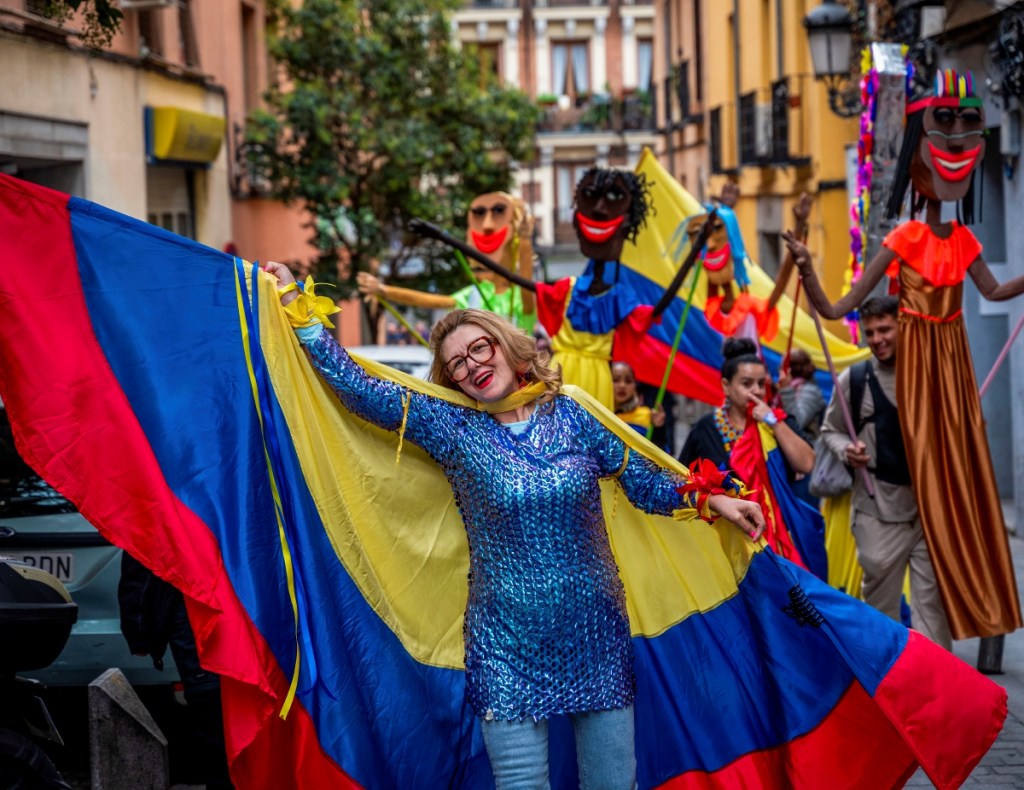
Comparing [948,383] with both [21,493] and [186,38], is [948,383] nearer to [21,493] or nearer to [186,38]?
[21,493]

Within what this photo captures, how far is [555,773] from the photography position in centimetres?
514

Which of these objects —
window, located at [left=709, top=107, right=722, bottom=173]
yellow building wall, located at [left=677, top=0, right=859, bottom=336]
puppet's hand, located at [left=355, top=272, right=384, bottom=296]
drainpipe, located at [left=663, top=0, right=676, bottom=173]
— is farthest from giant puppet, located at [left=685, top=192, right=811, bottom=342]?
drainpipe, located at [left=663, top=0, right=676, bottom=173]

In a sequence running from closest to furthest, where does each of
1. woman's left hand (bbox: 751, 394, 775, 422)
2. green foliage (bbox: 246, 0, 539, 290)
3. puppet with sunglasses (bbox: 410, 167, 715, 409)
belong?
woman's left hand (bbox: 751, 394, 775, 422), puppet with sunglasses (bbox: 410, 167, 715, 409), green foliage (bbox: 246, 0, 539, 290)

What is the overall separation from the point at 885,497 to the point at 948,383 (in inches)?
23.9

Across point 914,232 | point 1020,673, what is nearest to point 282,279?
point 914,232

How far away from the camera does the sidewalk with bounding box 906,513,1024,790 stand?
6.14 m

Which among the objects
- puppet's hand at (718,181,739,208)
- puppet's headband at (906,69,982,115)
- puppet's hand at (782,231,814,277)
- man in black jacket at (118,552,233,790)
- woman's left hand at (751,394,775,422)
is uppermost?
puppet's headband at (906,69,982,115)

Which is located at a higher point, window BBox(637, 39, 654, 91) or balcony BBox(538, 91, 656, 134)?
window BBox(637, 39, 654, 91)

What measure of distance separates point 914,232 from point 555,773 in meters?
3.34

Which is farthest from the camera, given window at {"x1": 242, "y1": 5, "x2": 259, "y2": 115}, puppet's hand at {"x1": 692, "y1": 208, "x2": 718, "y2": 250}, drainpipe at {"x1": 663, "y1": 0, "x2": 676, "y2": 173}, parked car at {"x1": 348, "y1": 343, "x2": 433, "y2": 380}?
drainpipe at {"x1": 663, "y1": 0, "x2": 676, "y2": 173}

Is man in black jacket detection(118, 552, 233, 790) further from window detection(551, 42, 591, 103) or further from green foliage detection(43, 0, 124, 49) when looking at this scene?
window detection(551, 42, 591, 103)

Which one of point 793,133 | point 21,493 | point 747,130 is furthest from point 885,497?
point 747,130

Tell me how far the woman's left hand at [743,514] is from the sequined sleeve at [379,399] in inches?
32.6

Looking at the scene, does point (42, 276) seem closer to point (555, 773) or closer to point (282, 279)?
point (282, 279)
